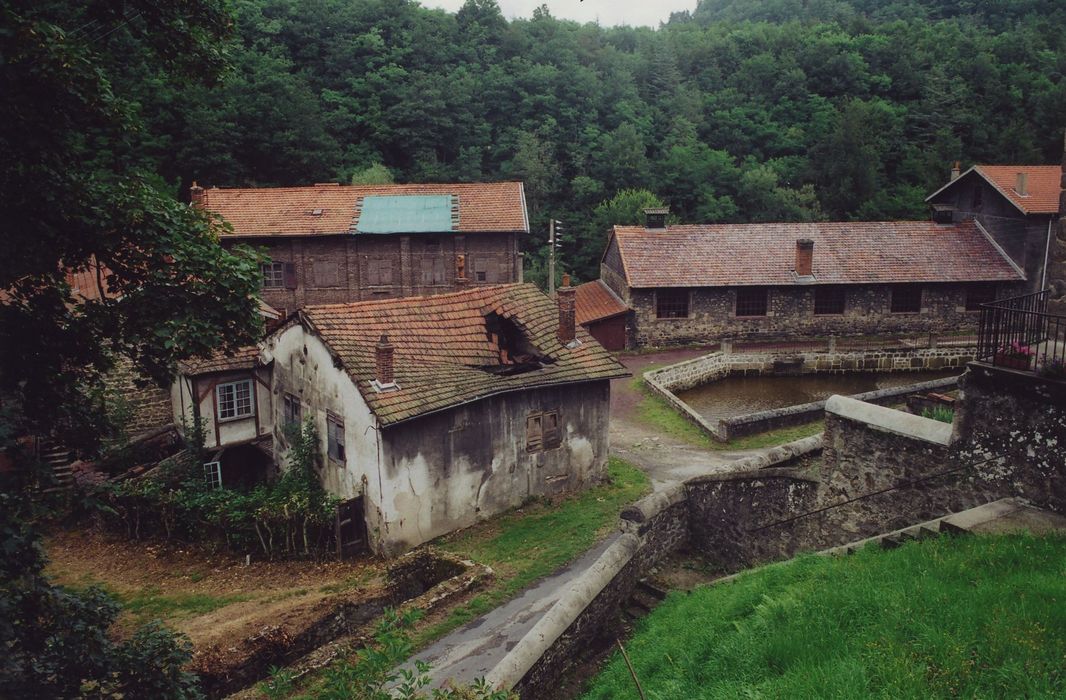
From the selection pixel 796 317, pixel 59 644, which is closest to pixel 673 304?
pixel 796 317

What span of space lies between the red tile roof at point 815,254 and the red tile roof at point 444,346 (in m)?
14.5

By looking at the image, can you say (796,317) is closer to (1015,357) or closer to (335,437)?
(335,437)

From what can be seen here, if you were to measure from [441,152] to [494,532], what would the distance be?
50561 millimetres

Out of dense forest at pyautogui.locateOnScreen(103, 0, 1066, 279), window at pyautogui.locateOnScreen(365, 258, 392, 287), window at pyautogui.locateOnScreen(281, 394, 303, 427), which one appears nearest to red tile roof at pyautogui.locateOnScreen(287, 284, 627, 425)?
window at pyautogui.locateOnScreen(281, 394, 303, 427)

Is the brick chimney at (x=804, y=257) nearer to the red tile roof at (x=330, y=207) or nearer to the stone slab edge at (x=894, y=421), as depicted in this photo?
the red tile roof at (x=330, y=207)

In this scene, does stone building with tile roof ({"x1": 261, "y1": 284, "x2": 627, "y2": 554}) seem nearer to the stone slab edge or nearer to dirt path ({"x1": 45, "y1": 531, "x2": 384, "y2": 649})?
dirt path ({"x1": 45, "y1": 531, "x2": 384, "y2": 649})

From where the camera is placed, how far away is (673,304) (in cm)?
3381

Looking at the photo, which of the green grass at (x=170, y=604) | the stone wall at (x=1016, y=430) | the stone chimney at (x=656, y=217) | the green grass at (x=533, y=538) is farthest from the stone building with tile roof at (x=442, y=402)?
the stone chimney at (x=656, y=217)

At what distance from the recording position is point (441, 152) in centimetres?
6228

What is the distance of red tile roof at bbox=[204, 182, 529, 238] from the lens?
3512 centimetres

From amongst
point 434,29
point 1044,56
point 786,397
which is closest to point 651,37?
point 434,29

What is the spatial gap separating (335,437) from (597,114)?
55.9m

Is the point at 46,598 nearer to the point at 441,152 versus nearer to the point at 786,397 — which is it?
the point at 786,397

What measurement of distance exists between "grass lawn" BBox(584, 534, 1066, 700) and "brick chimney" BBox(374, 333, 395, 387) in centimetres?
834
